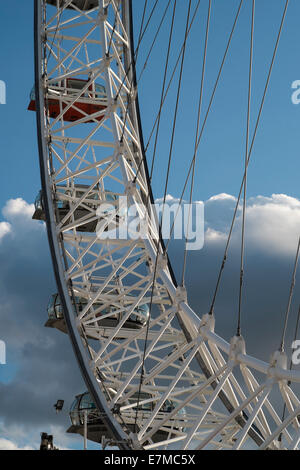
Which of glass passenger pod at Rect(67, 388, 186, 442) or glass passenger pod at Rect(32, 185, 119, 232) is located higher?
glass passenger pod at Rect(32, 185, 119, 232)

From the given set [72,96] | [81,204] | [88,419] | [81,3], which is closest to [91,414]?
[88,419]

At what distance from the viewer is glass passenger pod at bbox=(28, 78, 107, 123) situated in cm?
3766

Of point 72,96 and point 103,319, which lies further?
point 72,96

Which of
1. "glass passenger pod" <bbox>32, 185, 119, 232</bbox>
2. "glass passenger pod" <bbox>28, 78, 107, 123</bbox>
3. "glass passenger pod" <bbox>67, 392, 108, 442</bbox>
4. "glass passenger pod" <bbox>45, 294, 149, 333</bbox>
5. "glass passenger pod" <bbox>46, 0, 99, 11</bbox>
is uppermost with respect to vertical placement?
"glass passenger pod" <bbox>46, 0, 99, 11</bbox>

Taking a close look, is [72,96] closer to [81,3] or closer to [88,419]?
[81,3]

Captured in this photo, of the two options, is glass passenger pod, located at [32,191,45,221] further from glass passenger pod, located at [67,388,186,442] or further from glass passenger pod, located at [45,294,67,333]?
glass passenger pod, located at [67,388,186,442]

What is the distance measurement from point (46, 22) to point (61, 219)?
8785 mm

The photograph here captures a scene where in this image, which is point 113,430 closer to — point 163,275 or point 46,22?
point 163,275

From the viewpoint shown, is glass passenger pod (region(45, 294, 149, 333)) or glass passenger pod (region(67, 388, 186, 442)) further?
glass passenger pod (region(45, 294, 149, 333))

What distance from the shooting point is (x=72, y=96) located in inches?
1505

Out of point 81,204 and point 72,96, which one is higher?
point 72,96

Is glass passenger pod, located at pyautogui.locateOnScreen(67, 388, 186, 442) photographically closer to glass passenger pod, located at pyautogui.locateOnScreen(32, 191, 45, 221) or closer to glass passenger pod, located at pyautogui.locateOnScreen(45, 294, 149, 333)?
glass passenger pod, located at pyautogui.locateOnScreen(45, 294, 149, 333)

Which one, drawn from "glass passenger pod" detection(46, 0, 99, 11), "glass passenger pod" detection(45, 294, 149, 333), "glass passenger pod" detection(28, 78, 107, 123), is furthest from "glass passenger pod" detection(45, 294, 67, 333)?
"glass passenger pod" detection(46, 0, 99, 11)
